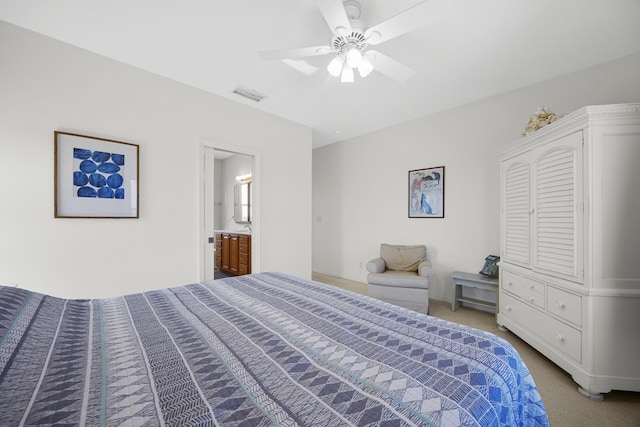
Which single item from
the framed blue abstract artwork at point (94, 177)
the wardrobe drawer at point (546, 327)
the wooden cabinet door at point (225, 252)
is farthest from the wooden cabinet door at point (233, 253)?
the wardrobe drawer at point (546, 327)

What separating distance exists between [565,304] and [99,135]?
4114 mm

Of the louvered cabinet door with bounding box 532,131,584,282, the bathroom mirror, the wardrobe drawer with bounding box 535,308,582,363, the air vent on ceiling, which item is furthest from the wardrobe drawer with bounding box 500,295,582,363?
the bathroom mirror

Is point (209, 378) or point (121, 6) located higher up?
point (121, 6)

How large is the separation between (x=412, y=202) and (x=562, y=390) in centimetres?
266

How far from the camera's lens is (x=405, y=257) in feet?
12.3

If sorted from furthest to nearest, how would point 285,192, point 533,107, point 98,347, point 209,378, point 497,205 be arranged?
point 285,192, point 497,205, point 533,107, point 98,347, point 209,378

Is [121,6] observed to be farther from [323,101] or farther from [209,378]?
[209,378]

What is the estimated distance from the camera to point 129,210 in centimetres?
250

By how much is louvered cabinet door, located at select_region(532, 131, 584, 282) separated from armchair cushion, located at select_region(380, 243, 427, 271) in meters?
1.50

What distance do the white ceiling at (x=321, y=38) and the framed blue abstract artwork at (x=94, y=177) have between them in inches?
33.0

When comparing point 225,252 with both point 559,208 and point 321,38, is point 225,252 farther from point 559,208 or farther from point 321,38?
point 559,208

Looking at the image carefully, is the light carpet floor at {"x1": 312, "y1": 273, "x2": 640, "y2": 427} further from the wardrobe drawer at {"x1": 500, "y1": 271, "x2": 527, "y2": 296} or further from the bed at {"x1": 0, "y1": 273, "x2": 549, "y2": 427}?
the bed at {"x1": 0, "y1": 273, "x2": 549, "y2": 427}

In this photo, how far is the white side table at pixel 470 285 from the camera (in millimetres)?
3018

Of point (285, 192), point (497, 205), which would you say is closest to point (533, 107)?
point (497, 205)
